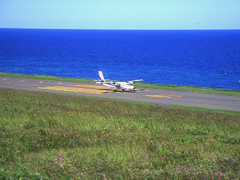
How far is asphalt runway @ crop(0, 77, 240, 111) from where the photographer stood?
39.0 meters

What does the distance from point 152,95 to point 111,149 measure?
31.0 meters

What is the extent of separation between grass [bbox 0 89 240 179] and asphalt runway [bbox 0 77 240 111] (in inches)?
736

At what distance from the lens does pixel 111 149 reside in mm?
14219

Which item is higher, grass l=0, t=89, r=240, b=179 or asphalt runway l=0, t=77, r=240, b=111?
asphalt runway l=0, t=77, r=240, b=111

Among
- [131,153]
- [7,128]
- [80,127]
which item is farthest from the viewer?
[80,127]

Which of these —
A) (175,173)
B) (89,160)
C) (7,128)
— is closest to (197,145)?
(175,173)

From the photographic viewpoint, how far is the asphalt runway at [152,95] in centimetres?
3897

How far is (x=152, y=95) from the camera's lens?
4466cm

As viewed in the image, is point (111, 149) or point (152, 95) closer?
point (111, 149)

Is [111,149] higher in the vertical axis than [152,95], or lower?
lower

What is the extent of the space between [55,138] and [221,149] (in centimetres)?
855

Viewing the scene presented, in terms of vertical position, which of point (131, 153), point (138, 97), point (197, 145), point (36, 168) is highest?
point (138, 97)

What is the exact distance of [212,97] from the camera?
1704 inches

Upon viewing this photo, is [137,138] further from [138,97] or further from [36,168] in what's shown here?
[138,97]
